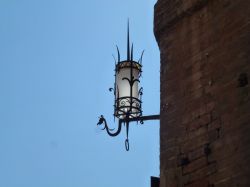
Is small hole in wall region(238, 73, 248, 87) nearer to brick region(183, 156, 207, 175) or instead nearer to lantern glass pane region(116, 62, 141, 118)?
brick region(183, 156, 207, 175)

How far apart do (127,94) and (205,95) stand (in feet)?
3.56

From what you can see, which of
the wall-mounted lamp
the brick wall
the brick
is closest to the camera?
the brick wall

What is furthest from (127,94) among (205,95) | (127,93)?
(205,95)

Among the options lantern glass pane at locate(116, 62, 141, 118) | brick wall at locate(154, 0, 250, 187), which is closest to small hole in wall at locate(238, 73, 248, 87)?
brick wall at locate(154, 0, 250, 187)

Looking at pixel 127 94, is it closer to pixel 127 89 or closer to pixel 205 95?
pixel 127 89

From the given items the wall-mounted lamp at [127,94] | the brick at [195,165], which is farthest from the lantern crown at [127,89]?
the brick at [195,165]

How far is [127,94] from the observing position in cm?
669

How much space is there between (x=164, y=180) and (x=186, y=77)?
1064 millimetres

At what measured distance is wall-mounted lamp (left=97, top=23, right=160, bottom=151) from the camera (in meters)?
6.60

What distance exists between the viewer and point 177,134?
608 centimetres

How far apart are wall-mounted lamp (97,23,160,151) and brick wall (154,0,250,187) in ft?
1.08

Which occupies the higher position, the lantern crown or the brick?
the lantern crown

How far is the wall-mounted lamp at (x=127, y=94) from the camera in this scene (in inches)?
260

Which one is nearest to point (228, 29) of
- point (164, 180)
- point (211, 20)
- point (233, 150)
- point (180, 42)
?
point (211, 20)
